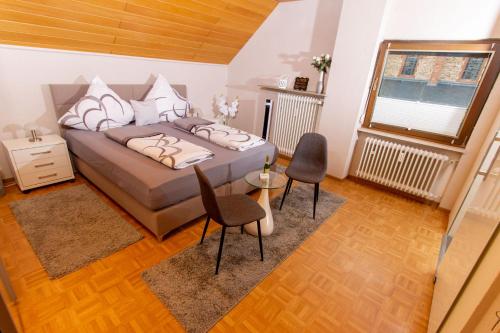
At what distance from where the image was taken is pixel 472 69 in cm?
273

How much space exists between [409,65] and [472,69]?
2.03 ft

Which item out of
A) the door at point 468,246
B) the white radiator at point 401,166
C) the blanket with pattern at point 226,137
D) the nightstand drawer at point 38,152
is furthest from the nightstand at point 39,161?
the white radiator at point 401,166

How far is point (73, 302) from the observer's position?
5.21 feet

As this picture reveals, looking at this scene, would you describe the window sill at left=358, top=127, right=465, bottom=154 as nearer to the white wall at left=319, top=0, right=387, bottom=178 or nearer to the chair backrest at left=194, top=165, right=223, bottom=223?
the white wall at left=319, top=0, right=387, bottom=178

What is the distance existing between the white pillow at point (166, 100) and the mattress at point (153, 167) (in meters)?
0.66

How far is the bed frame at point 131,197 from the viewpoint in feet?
6.88

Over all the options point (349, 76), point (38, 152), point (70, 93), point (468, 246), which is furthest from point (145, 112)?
point (468, 246)

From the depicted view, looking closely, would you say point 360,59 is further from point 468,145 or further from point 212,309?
point 212,309

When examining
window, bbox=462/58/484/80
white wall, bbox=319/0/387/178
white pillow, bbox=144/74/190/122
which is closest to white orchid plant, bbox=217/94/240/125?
white pillow, bbox=144/74/190/122

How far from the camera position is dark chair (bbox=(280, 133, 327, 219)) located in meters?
2.70

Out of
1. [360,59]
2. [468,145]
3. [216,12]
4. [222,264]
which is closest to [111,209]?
[222,264]

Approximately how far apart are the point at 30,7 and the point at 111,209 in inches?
80.3

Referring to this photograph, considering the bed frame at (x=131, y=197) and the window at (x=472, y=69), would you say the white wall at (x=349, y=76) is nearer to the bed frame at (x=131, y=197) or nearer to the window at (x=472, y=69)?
the window at (x=472, y=69)

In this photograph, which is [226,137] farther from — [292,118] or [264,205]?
[292,118]
